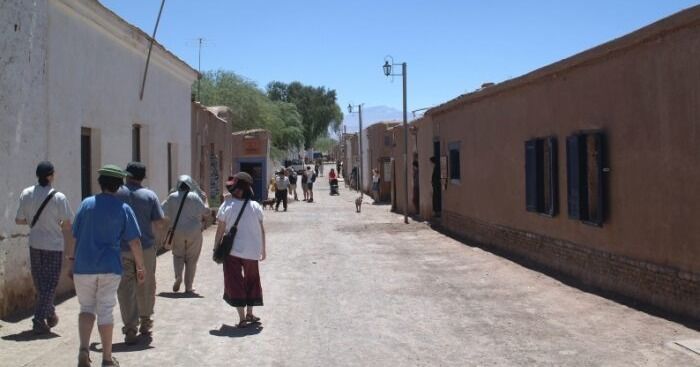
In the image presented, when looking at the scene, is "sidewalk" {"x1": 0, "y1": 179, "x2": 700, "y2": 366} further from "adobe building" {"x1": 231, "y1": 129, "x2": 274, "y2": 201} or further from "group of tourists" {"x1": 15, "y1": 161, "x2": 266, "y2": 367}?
"adobe building" {"x1": 231, "y1": 129, "x2": 274, "y2": 201}

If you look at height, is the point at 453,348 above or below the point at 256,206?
below

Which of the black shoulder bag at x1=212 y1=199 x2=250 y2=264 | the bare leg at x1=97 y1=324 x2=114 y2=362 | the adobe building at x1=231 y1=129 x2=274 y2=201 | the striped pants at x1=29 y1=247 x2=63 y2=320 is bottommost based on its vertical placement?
the bare leg at x1=97 y1=324 x2=114 y2=362

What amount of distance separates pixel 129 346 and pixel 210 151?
16623 mm

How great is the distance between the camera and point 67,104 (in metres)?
10.1

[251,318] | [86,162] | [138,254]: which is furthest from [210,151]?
[138,254]

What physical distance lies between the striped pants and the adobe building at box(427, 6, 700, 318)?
6.63 meters

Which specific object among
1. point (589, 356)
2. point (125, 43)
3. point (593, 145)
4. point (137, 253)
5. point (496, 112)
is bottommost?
point (589, 356)

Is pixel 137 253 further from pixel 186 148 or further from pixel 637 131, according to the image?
pixel 186 148

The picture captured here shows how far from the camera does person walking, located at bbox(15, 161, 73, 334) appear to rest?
24.8ft

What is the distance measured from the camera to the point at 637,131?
9.27 metres

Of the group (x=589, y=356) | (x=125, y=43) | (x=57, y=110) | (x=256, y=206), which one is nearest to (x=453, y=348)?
(x=589, y=356)

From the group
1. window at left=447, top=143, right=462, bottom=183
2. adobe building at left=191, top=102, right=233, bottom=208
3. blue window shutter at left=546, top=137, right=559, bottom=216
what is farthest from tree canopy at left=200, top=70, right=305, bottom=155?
blue window shutter at left=546, top=137, right=559, bottom=216

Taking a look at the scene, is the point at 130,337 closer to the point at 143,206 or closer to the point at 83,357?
the point at 83,357

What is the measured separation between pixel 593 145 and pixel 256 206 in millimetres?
5023
